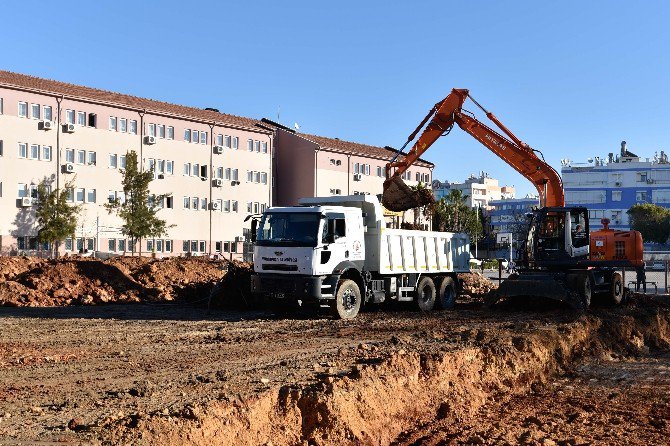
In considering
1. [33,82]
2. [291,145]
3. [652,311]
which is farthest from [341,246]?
[291,145]

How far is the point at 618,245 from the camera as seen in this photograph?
83.5 feet

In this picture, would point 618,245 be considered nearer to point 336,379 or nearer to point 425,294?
point 425,294

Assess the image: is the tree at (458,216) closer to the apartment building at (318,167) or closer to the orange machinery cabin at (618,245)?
the apartment building at (318,167)

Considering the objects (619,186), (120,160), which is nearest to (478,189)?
(619,186)

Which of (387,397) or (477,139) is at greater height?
(477,139)

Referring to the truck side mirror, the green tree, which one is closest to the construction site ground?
the truck side mirror

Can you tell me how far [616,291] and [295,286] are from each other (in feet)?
34.8

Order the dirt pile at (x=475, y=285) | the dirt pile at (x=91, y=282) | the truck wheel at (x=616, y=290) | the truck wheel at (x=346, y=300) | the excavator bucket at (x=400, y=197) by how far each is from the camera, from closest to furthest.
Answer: the truck wheel at (x=346, y=300)
the truck wheel at (x=616, y=290)
the excavator bucket at (x=400, y=197)
the dirt pile at (x=91, y=282)
the dirt pile at (x=475, y=285)

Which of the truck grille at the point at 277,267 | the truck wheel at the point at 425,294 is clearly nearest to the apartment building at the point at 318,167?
the truck wheel at the point at 425,294

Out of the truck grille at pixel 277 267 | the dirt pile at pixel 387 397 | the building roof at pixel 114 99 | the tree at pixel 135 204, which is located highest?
the building roof at pixel 114 99

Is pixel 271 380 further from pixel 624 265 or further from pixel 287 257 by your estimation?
pixel 624 265

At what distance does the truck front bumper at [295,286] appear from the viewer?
19641 mm

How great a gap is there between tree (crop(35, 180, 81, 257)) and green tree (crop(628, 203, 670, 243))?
6965 centimetres

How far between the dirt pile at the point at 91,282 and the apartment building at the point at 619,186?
3328 inches
